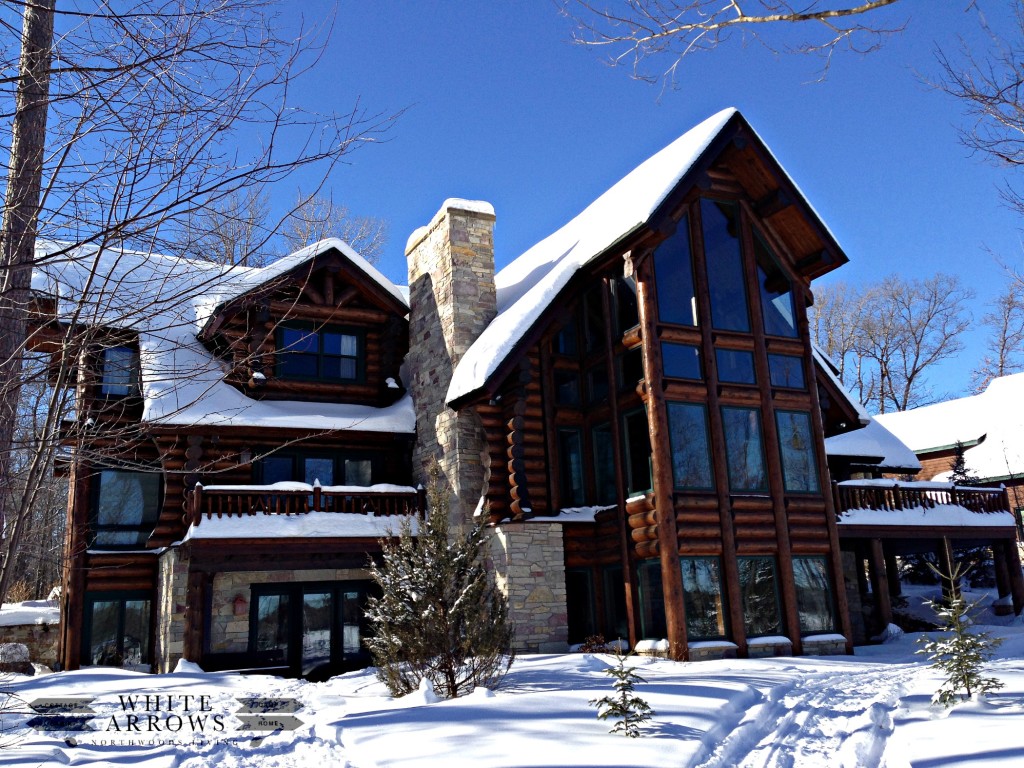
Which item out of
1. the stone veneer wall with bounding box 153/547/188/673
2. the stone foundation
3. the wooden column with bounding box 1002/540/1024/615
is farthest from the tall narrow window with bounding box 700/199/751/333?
the stone foundation

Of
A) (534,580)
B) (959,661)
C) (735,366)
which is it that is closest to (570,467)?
(534,580)

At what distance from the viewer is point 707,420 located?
52.4ft

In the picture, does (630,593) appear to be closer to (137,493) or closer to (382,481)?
(382,481)

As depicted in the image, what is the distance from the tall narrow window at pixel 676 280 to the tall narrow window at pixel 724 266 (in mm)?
478

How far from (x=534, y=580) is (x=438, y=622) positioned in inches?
217

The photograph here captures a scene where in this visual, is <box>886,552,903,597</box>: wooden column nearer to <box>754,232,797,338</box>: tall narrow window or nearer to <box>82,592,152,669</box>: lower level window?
<box>754,232,797,338</box>: tall narrow window

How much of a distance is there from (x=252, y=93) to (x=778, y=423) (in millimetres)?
14059

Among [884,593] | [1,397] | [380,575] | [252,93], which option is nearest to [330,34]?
[252,93]

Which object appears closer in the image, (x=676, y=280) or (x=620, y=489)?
(x=620, y=489)

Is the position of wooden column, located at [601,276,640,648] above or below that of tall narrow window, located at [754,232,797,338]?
below

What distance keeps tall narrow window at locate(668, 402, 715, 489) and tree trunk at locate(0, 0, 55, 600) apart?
1189 centimetres

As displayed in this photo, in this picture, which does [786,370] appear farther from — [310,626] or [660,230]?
[310,626]

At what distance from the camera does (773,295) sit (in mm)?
17828

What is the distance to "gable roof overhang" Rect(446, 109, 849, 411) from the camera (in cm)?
1597
